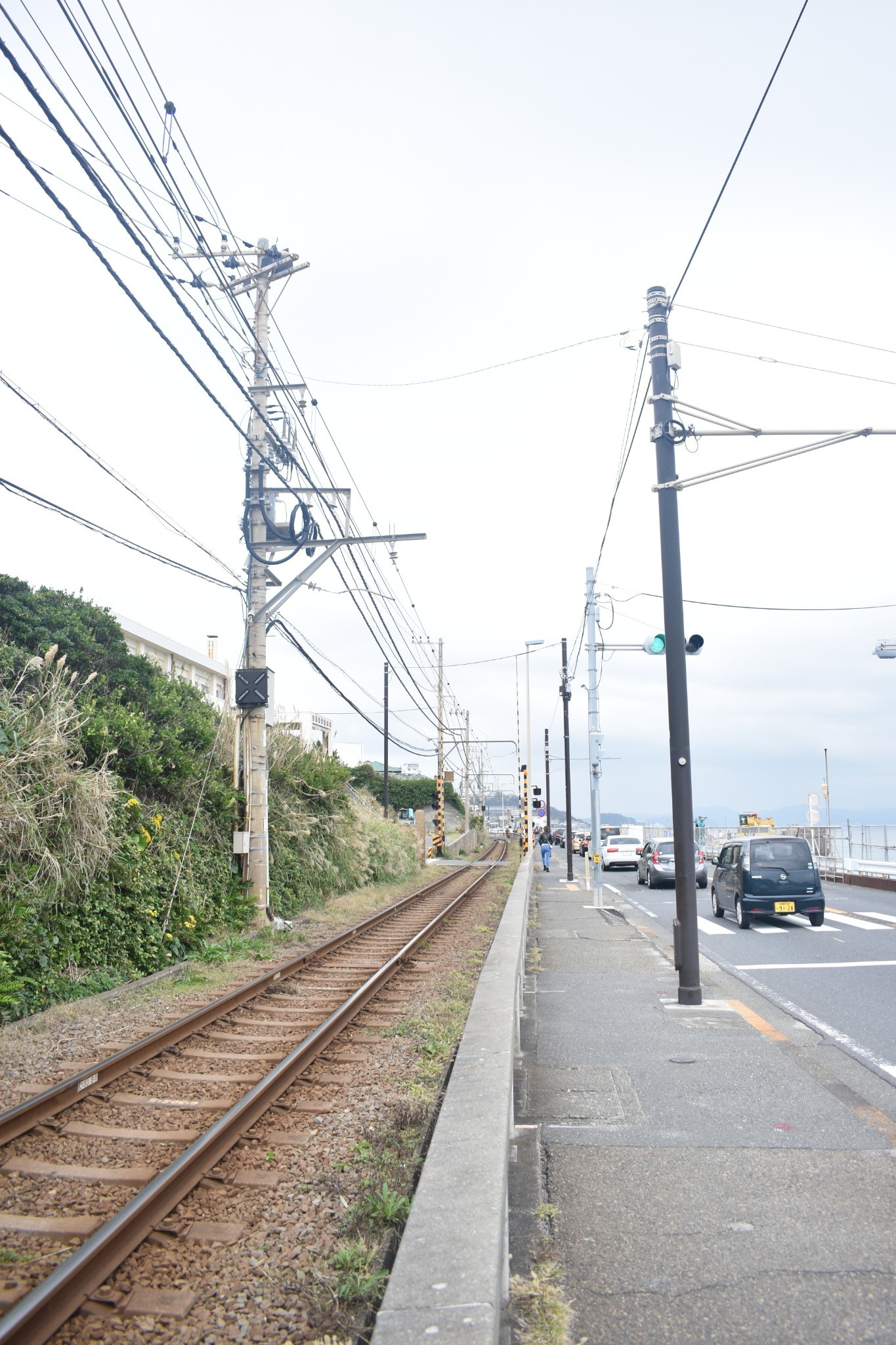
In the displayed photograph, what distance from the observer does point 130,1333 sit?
123 inches

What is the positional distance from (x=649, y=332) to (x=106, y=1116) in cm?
863

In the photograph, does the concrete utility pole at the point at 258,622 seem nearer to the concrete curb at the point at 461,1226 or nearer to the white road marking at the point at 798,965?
the white road marking at the point at 798,965

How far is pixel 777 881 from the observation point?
1576 centimetres

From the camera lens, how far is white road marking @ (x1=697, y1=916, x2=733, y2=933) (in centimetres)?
1578

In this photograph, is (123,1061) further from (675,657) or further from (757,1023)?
(675,657)

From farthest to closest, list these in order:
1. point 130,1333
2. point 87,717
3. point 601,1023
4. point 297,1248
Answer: point 87,717
point 601,1023
point 297,1248
point 130,1333

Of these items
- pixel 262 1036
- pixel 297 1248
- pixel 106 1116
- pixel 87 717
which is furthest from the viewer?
pixel 87 717

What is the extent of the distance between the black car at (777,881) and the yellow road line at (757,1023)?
699 cm

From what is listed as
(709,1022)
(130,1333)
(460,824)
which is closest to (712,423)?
(709,1022)

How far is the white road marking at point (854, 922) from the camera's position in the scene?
15430 mm

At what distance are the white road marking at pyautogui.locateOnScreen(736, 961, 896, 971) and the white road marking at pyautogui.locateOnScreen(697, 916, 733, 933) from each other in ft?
10.4

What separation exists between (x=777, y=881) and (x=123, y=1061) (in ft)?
40.1

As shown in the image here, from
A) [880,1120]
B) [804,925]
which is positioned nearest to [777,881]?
[804,925]

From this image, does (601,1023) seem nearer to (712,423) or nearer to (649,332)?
(712,423)
